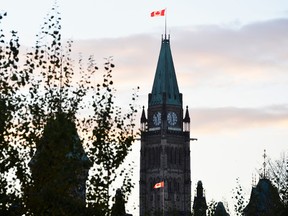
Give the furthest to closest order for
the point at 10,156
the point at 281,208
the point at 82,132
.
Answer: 1. the point at 281,208
2. the point at 82,132
3. the point at 10,156

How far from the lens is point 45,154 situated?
66500mm

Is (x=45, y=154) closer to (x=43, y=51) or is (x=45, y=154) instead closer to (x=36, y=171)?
(x=36, y=171)

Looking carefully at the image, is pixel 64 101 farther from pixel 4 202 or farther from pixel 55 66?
pixel 4 202

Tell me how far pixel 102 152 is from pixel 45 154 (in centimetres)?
347

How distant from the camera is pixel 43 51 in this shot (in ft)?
226

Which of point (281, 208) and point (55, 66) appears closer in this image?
point (55, 66)

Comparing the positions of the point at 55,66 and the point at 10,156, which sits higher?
the point at 55,66

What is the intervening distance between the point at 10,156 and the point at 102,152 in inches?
209

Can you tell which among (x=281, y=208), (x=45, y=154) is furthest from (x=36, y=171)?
(x=281, y=208)

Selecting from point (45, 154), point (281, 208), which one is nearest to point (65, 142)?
point (45, 154)

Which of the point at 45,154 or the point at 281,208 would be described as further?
→ the point at 281,208

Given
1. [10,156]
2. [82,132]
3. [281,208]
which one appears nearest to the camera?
[10,156]

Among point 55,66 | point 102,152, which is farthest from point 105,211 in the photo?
point 55,66

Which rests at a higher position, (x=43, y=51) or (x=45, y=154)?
(x=43, y=51)
